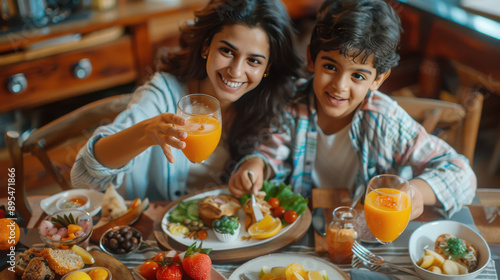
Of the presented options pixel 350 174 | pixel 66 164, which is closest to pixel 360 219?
pixel 350 174

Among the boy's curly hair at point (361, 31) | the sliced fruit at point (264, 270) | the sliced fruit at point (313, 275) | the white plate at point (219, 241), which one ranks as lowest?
the white plate at point (219, 241)

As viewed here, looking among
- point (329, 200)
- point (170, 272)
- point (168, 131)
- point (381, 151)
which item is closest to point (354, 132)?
point (381, 151)

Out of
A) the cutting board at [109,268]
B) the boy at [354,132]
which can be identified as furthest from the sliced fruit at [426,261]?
the cutting board at [109,268]

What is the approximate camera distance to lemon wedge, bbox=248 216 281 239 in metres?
1.44

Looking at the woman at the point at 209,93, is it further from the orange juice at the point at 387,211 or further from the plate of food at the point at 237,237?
the orange juice at the point at 387,211

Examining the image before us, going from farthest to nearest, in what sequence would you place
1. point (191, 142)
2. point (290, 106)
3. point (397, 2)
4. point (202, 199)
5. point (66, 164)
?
point (397, 2) < point (66, 164) < point (290, 106) < point (202, 199) < point (191, 142)

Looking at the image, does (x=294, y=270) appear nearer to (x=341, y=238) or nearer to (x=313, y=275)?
(x=313, y=275)

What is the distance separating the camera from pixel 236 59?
1.48 metres

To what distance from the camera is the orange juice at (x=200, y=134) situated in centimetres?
128

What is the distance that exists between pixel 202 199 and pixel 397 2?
2.37 m

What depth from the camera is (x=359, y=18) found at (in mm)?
1451

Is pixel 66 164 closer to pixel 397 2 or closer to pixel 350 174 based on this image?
pixel 350 174

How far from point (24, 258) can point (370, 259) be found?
908 mm

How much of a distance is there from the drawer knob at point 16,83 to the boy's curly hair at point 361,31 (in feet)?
6.16
